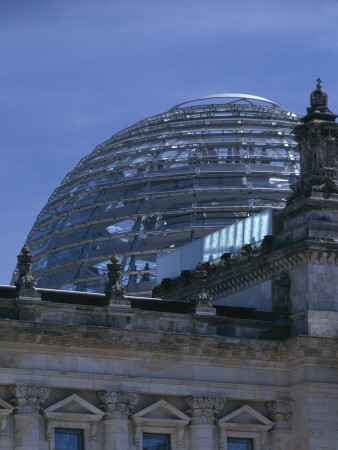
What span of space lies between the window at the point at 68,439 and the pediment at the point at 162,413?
217cm

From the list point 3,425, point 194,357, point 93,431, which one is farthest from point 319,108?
point 3,425

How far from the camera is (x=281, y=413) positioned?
48312 mm

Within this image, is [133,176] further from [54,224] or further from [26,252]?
[26,252]

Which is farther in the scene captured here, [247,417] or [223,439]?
[247,417]

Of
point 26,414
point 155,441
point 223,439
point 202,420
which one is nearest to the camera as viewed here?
point 26,414

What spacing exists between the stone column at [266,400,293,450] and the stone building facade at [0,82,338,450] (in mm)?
45

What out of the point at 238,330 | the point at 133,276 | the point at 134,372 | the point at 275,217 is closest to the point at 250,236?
the point at 275,217

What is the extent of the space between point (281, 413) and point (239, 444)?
6.15 feet

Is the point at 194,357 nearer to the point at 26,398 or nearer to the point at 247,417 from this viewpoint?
the point at 247,417

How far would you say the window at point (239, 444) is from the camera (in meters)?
47.9

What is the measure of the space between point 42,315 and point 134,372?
384cm

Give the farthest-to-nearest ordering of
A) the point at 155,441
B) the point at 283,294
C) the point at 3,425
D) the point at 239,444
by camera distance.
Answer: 1. the point at 283,294
2. the point at 239,444
3. the point at 155,441
4. the point at 3,425

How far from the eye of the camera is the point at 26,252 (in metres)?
46.2

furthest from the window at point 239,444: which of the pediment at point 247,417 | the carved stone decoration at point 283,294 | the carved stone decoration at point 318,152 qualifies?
the carved stone decoration at point 318,152
